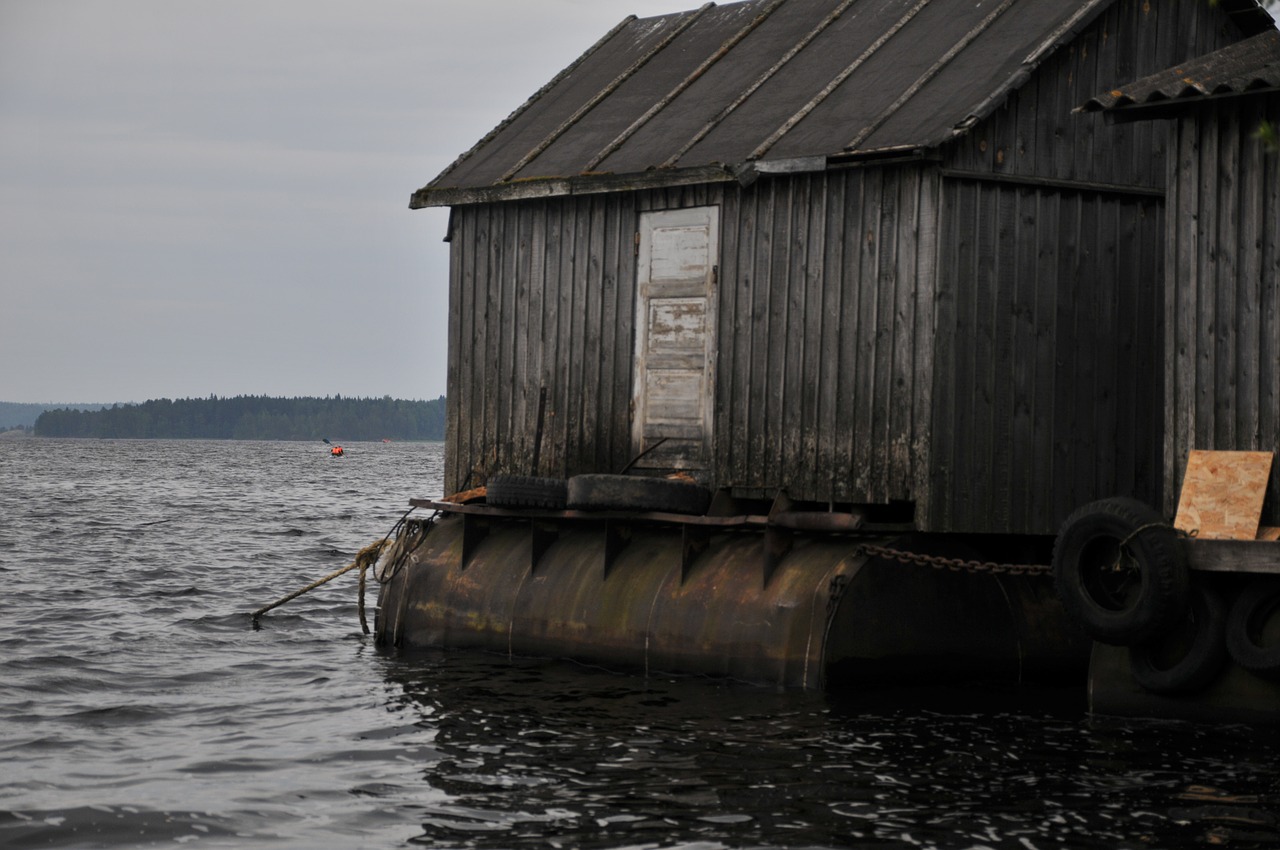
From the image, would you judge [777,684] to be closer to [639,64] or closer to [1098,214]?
[1098,214]

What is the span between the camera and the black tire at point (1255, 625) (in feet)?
38.6

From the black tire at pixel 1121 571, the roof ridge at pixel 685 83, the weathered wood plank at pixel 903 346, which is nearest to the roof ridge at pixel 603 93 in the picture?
the roof ridge at pixel 685 83

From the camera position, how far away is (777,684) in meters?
14.3

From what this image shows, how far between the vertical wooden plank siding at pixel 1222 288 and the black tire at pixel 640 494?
14.4 feet

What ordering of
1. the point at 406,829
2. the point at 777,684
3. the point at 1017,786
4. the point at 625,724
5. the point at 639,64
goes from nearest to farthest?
the point at 406,829, the point at 1017,786, the point at 625,724, the point at 777,684, the point at 639,64

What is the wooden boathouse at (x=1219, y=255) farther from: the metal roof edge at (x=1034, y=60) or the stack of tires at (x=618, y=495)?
the stack of tires at (x=618, y=495)

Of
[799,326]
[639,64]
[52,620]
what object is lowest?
[52,620]

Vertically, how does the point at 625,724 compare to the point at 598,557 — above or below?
below

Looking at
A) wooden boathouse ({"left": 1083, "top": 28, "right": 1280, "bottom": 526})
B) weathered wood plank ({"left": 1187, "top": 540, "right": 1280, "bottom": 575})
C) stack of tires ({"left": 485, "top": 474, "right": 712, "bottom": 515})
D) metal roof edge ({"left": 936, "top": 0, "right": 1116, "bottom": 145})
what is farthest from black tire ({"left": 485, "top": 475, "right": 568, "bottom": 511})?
weathered wood plank ({"left": 1187, "top": 540, "right": 1280, "bottom": 575})

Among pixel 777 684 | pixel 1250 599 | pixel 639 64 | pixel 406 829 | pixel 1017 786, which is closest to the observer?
pixel 406 829

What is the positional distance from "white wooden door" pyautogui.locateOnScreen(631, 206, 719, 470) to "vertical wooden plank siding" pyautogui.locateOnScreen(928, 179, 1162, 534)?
2.74m

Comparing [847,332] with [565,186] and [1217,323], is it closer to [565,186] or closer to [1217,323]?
[1217,323]

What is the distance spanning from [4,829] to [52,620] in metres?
11.7

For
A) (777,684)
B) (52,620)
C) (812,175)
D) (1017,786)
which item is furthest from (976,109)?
(52,620)
